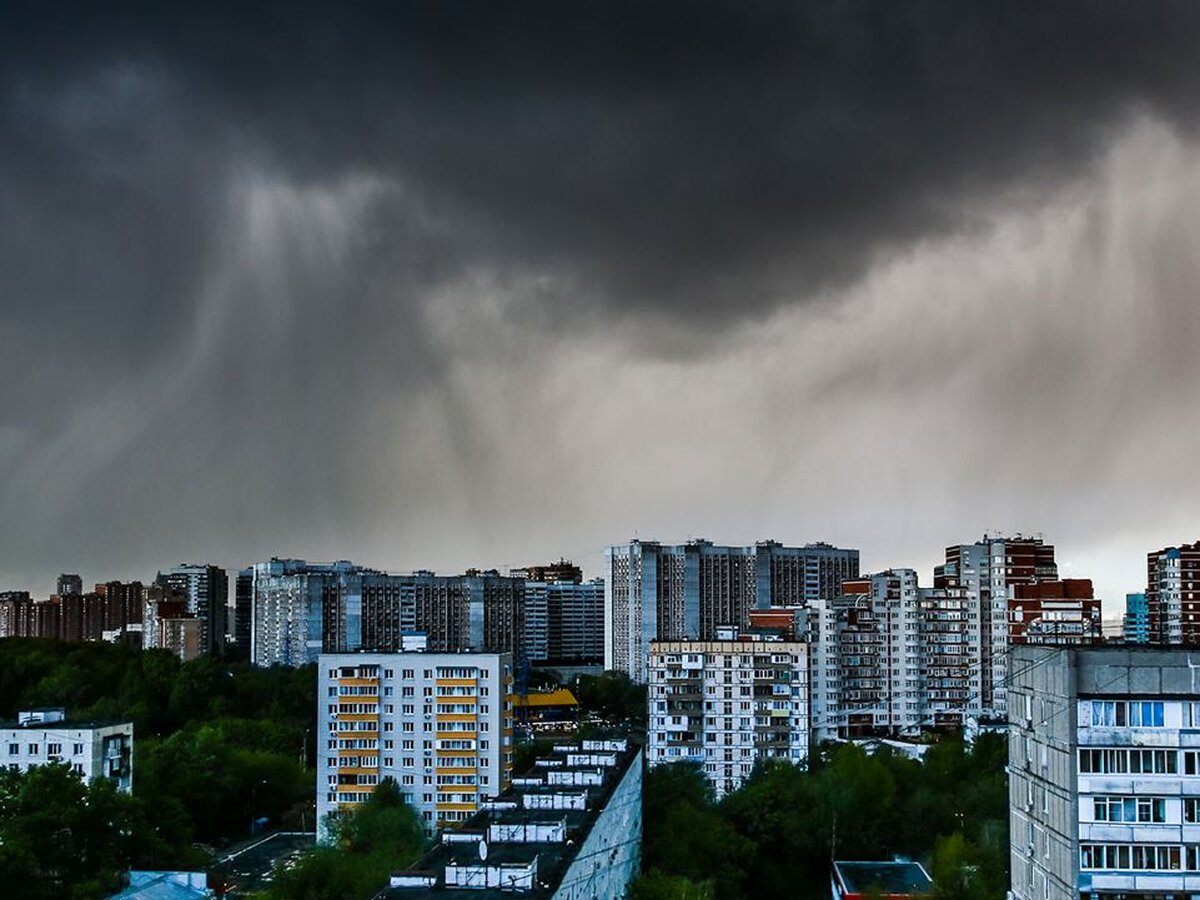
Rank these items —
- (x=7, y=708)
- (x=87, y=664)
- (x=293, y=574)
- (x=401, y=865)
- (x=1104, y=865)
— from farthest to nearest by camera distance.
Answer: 1. (x=293, y=574)
2. (x=87, y=664)
3. (x=7, y=708)
4. (x=401, y=865)
5. (x=1104, y=865)

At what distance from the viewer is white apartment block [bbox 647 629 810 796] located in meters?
29.9

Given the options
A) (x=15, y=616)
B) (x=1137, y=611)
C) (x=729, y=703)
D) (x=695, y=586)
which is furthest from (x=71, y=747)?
(x=15, y=616)

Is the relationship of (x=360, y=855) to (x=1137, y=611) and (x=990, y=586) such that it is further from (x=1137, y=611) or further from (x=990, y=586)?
(x=1137, y=611)

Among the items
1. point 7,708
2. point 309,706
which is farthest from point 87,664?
point 309,706

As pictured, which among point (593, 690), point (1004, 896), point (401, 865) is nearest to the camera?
point (1004, 896)

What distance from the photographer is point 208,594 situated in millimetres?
86500

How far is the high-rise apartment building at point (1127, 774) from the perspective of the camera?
1156 centimetres

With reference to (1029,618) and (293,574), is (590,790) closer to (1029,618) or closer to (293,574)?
(1029,618)

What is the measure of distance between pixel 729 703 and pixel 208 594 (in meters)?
63.3

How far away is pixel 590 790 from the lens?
19.4 meters

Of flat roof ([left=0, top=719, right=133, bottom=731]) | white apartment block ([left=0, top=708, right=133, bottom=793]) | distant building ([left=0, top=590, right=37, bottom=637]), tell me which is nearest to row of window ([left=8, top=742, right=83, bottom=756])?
white apartment block ([left=0, top=708, right=133, bottom=793])

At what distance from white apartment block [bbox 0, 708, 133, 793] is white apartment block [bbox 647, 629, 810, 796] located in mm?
11374

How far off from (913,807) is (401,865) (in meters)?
11.2

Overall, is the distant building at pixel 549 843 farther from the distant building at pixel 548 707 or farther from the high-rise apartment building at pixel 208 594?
the high-rise apartment building at pixel 208 594
